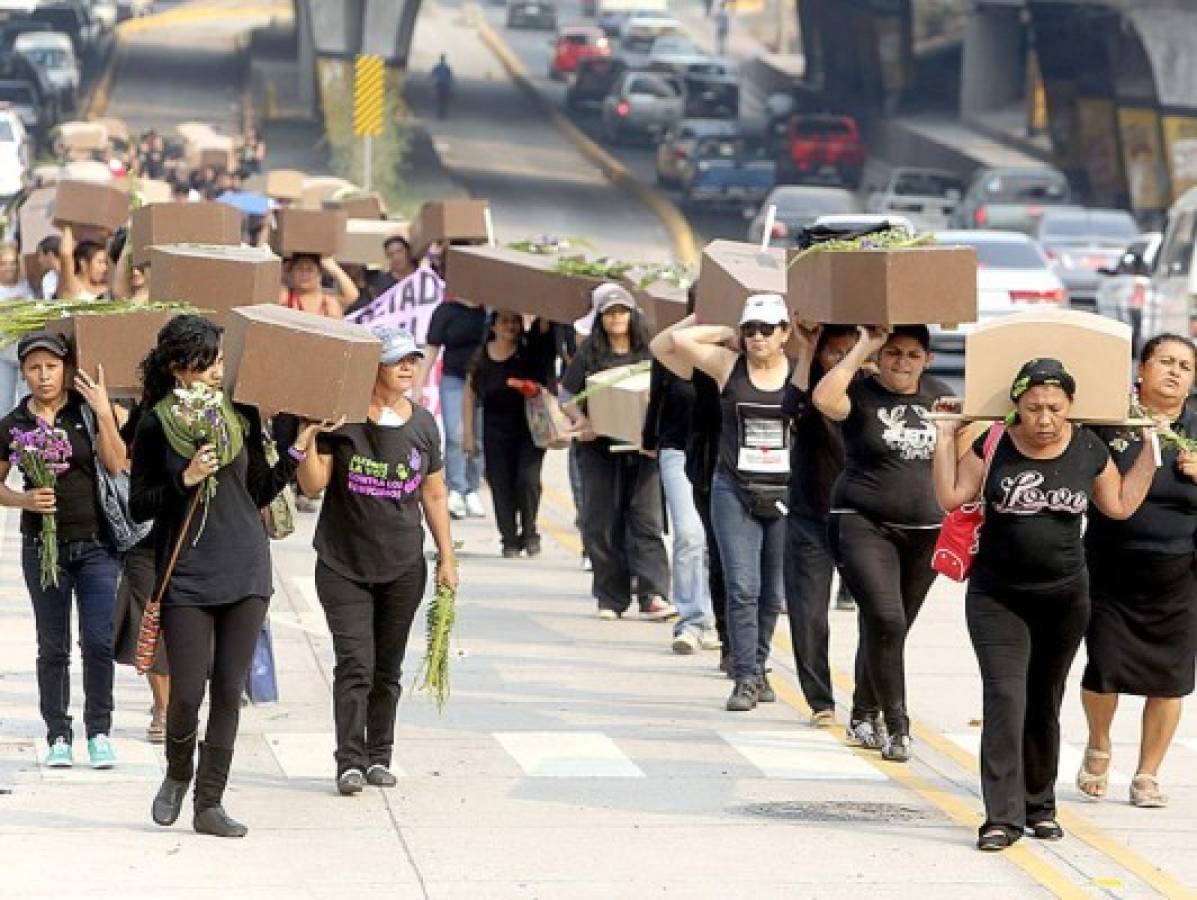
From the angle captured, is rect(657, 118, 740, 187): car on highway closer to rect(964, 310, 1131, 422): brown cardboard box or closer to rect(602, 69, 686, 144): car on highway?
rect(602, 69, 686, 144): car on highway

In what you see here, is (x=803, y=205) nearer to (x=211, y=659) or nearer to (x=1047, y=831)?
(x=1047, y=831)

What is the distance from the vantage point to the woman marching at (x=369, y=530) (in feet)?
35.5

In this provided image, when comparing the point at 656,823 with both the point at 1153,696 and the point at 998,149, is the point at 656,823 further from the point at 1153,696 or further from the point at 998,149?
the point at 998,149

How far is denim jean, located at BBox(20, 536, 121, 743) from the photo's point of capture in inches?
441

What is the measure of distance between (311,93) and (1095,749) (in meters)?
70.1

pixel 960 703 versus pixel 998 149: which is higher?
pixel 960 703

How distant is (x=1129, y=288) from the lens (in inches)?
1375

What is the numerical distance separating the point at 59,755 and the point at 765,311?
142 inches

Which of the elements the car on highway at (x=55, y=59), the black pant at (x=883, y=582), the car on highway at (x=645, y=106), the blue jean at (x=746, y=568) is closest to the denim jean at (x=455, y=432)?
the blue jean at (x=746, y=568)

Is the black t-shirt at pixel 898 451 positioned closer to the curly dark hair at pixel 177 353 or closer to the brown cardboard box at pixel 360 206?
the curly dark hair at pixel 177 353

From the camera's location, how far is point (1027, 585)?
10.3 meters

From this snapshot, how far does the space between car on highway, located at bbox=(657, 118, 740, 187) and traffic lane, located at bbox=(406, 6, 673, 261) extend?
1.33 m

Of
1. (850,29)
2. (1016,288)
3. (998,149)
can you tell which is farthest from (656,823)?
(850,29)

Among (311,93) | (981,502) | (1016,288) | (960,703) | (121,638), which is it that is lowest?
(311,93)
